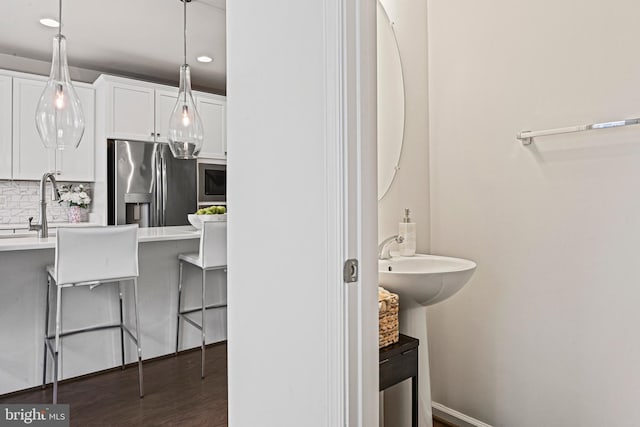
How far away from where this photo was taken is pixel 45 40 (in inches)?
147

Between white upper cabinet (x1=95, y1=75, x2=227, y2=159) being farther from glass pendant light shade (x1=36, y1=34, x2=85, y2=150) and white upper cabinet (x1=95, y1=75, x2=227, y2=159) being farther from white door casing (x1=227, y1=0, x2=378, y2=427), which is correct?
white door casing (x1=227, y1=0, x2=378, y2=427)

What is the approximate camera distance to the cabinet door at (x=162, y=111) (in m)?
4.44

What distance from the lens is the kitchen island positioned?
7.70ft

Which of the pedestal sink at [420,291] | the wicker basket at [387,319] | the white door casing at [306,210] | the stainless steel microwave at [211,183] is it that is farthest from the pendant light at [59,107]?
the stainless steel microwave at [211,183]

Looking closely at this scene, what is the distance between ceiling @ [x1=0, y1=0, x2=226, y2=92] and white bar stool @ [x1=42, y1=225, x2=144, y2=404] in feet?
5.89

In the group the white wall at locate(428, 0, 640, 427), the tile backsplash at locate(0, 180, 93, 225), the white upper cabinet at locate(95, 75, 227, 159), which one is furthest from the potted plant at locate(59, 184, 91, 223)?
the white wall at locate(428, 0, 640, 427)

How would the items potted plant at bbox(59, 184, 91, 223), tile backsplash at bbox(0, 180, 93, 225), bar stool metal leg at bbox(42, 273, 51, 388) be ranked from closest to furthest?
bar stool metal leg at bbox(42, 273, 51, 388) → tile backsplash at bbox(0, 180, 93, 225) → potted plant at bbox(59, 184, 91, 223)

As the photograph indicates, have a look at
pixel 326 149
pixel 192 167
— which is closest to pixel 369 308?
pixel 326 149

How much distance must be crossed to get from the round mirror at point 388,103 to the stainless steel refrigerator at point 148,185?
3.19m

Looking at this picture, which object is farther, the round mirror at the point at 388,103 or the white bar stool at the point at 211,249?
the white bar stool at the point at 211,249

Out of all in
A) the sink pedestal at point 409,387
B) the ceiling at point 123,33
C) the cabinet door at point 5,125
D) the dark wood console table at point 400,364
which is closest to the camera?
the dark wood console table at point 400,364

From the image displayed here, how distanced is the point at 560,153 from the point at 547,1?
618 millimetres

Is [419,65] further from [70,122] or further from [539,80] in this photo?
[70,122]

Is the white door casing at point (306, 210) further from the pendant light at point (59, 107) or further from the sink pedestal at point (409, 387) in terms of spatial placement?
the pendant light at point (59, 107)
